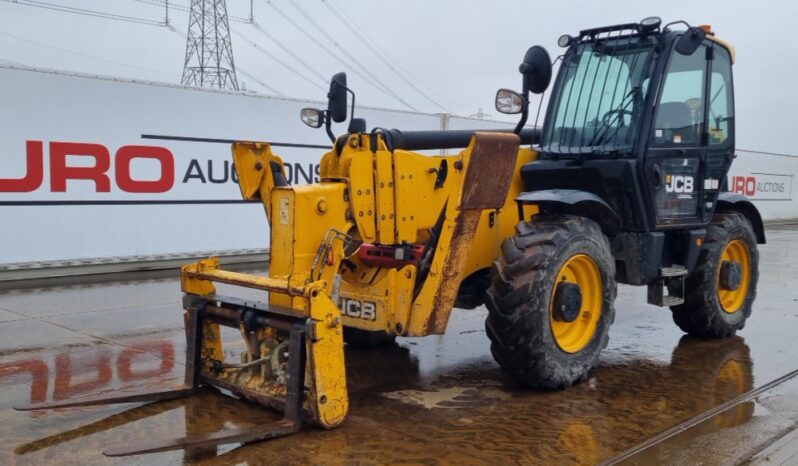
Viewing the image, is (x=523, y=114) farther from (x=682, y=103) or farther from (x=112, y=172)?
(x=112, y=172)

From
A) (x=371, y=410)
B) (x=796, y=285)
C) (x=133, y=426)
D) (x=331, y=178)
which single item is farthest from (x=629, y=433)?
(x=796, y=285)

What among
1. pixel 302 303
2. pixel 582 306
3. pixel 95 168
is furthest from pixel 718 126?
pixel 95 168

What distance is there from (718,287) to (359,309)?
11.6ft

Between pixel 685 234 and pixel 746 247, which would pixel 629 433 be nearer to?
pixel 685 234

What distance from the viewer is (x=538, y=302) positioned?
4.79m

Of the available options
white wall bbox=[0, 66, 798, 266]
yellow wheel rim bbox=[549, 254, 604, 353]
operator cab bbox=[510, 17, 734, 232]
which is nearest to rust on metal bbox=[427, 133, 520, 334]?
yellow wheel rim bbox=[549, 254, 604, 353]

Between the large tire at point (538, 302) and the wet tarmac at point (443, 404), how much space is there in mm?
203

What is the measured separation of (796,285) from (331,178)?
327 inches

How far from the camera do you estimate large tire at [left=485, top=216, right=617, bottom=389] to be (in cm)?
478

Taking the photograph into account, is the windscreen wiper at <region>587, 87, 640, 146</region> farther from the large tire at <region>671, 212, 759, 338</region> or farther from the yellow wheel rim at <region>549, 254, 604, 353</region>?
the large tire at <region>671, 212, 759, 338</region>

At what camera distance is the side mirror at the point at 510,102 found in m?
5.27

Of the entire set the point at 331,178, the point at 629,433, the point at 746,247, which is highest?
the point at 331,178

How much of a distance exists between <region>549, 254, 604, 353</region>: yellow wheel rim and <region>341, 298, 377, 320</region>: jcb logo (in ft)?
4.03

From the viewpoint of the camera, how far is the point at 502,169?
4883mm
